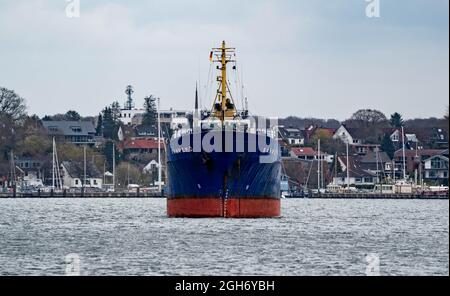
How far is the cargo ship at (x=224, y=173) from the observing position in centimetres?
7069

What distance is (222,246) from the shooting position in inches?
2202

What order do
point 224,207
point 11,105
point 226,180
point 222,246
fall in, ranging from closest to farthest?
point 222,246 < point 226,180 < point 224,207 < point 11,105

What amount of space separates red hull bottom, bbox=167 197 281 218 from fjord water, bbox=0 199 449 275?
781 mm

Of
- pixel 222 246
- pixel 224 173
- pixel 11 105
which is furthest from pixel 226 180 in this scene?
pixel 11 105

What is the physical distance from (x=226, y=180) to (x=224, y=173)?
35 centimetres

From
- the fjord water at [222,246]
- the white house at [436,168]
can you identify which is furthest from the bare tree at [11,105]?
the fjord water at [222,246]

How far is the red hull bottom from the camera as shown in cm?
7075

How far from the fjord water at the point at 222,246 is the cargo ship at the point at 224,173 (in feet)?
3.27

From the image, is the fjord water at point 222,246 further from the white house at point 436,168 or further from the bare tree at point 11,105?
the white house at point 436,168

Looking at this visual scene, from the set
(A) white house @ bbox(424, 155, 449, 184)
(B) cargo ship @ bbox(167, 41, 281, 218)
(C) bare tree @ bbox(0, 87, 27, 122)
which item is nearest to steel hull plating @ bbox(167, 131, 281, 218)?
(B) cargo ship @ bbox(167, 41, 281, 218)

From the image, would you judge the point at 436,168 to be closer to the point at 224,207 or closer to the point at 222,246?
the point at 224,207

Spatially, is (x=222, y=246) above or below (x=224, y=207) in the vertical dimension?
below
